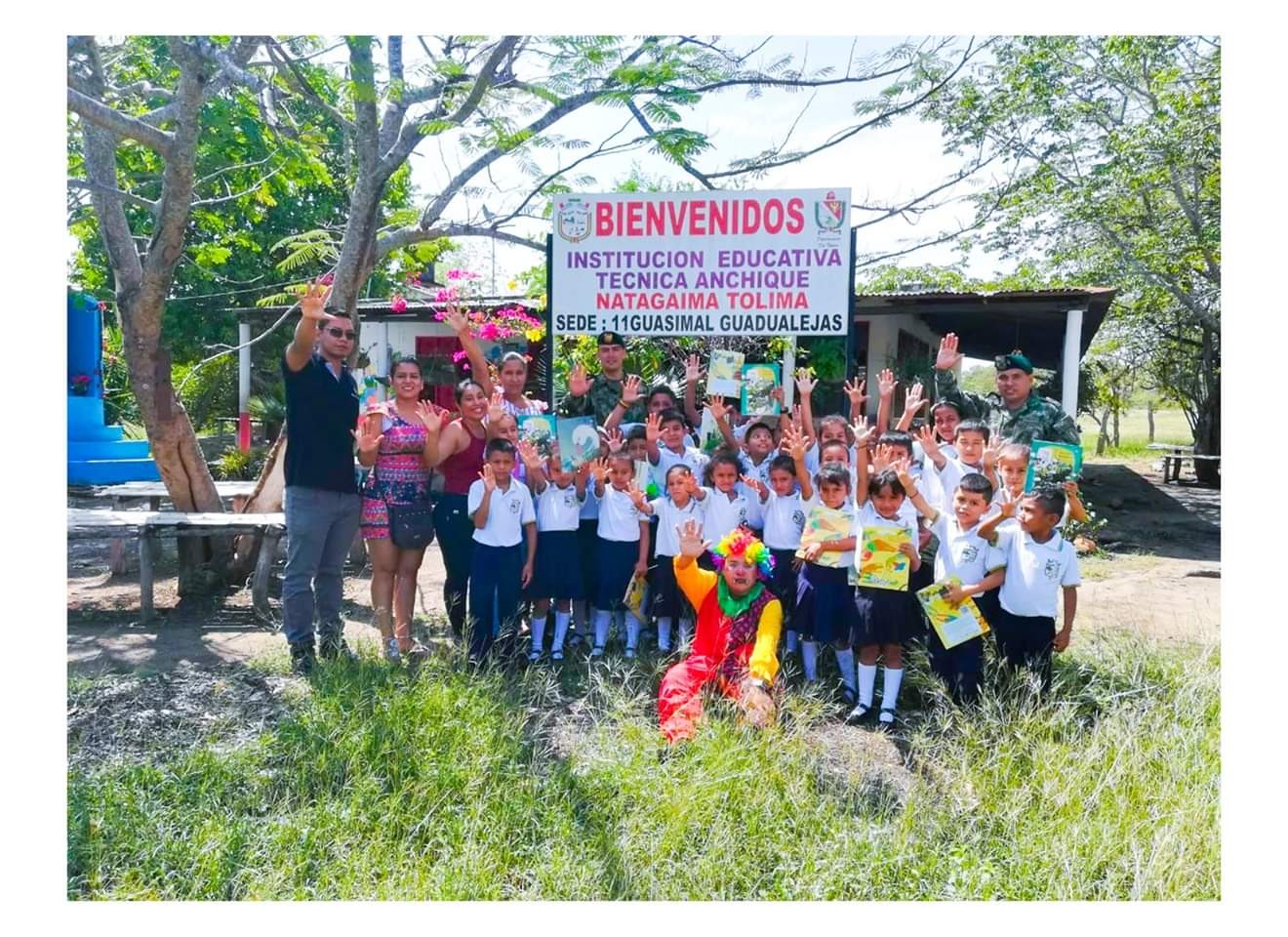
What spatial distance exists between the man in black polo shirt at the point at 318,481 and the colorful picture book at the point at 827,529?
7.57 feet

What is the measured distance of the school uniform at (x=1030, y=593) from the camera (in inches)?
154

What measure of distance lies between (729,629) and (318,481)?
2142mm

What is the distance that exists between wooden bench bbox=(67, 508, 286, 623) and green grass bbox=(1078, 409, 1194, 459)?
2352 centimetres

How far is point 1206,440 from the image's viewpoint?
1845 centimetres

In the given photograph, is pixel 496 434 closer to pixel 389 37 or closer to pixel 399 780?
pixel 399 780

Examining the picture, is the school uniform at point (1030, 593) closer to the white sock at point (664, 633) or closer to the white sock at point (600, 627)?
the white sock at point (664, 633)

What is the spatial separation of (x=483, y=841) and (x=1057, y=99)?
12937 millimetres

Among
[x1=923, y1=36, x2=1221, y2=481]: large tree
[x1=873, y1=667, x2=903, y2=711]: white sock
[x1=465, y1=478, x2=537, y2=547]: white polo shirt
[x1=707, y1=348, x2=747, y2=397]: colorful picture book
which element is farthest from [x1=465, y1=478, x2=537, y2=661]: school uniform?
[x1=923, y1=36, x2=1221, y2=481]: large tree

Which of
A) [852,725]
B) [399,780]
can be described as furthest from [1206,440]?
[399,780]

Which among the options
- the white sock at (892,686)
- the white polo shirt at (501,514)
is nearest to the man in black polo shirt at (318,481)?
the white polo shirt at (501,514)

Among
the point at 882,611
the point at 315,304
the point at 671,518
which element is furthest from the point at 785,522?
the point at 315,304

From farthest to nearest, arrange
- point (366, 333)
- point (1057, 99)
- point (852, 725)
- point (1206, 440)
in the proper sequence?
point (1206, 440), point (366, 333), point (1057, 99), point (852, 725)

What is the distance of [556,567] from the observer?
491 centimetres

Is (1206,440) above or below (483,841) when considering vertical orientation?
above
